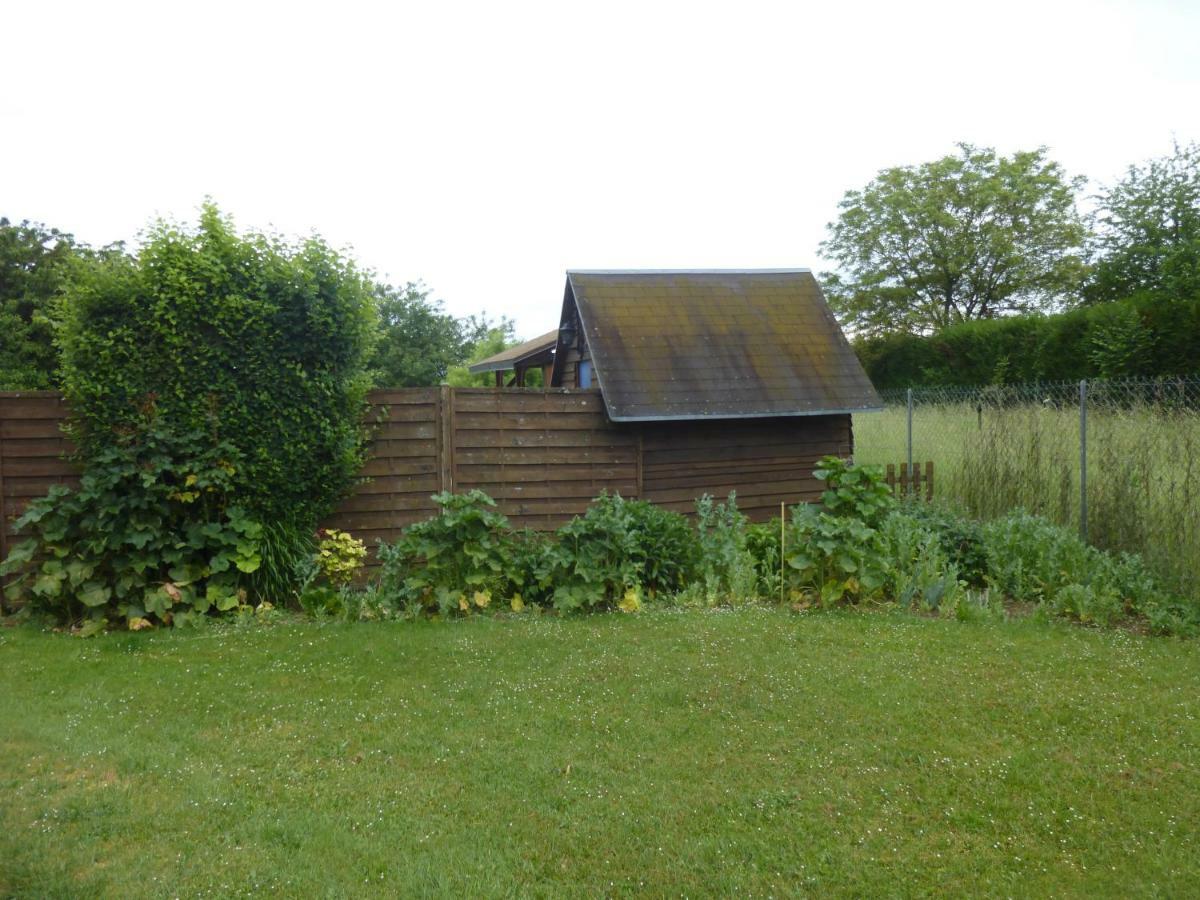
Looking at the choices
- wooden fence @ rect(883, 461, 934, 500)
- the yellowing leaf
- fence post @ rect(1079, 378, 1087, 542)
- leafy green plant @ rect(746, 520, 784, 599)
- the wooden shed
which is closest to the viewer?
the yellowing leaf

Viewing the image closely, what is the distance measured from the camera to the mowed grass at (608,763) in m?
3.40

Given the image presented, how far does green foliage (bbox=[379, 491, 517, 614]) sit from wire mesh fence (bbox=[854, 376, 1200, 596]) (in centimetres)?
555

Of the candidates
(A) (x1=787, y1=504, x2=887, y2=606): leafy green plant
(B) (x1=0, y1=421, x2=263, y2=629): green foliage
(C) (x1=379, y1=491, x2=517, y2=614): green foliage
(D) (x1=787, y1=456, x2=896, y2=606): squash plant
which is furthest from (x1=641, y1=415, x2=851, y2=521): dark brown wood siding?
(B) (x1=0, y1=421, x2=263, y2=629): green foliage

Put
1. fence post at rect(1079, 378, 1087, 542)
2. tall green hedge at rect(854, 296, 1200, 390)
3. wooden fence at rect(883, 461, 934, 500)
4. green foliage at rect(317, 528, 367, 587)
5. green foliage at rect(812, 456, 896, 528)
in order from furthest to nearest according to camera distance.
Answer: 1. tall green hedge at rect(854, 296, 1200, 390)
2. wooden fence at rect(883, 461, 934, 500)
3. fence post at rect(1079, 378, 1087, 542)
4. green foliage at rect(812, 456, 896, 528)
5. green foliage at rect(317, 528, 367, 587)

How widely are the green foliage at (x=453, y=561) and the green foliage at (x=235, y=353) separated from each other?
1.20m

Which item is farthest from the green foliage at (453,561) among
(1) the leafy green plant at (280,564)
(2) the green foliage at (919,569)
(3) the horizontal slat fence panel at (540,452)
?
(2) the green foliage at (919,569)

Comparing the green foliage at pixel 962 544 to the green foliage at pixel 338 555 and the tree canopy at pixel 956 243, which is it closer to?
the green foliage at pixel 338 555

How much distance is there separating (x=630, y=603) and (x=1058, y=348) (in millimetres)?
15085

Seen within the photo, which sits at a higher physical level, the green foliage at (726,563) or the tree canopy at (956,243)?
the tree canopy at (956,243)

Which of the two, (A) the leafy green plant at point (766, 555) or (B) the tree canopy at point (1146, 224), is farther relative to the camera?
(B) the tree canopy at point (1146, 224)

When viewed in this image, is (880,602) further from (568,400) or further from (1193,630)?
(568,400)

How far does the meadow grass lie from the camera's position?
7293mm

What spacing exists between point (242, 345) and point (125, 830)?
4711 millimetres

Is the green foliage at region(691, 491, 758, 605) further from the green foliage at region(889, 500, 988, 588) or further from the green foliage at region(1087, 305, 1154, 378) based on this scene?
the green foliage at region(1087, 305, 1154, 378)
